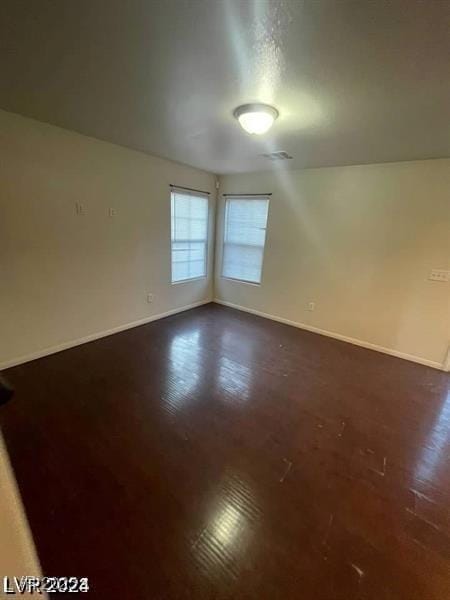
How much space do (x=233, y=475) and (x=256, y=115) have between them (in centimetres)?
241

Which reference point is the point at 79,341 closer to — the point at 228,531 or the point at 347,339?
the point at 228,531

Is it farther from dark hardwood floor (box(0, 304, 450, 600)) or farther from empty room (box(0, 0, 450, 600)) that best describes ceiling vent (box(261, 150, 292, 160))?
dark hardwood floor (box(0, 304, 450, 600))

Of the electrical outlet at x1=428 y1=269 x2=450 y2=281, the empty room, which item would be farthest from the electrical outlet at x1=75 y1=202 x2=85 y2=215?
the electrical outlet at x1=428 y1=269 x2=450 y2=281

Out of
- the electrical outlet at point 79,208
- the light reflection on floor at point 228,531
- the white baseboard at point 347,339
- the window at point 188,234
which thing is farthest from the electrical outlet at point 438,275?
the electrical outlet at point 79,208

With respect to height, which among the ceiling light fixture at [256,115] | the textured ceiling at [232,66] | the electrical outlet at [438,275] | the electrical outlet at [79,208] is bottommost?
the electrical outlet at [438,275]

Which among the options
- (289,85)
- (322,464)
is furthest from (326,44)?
(322,464)

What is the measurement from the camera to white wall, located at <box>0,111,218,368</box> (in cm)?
234

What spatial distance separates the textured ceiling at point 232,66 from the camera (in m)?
1.06

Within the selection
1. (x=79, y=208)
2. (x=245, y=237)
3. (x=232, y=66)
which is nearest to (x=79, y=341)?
(x=79, y=208)

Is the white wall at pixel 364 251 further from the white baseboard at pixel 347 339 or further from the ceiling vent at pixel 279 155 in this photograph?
the ceiling vent at pixel 279 155

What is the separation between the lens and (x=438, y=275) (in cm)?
287

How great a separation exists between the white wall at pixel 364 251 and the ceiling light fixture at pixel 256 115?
1.82 meters

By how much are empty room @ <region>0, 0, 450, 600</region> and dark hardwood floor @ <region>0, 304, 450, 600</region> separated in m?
0.01

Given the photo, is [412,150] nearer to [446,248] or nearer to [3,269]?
[446,248]
